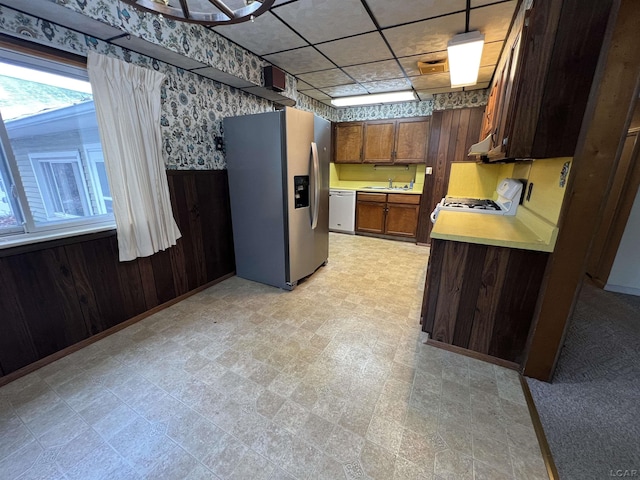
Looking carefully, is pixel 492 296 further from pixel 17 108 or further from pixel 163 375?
pixel 17 108

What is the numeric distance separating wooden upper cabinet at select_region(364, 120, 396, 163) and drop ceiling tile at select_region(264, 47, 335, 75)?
1976mm

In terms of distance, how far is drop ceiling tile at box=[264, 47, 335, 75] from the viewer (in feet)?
8.59

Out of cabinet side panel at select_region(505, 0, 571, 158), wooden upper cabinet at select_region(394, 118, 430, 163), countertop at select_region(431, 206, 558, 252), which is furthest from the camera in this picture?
wooden upper cabinet at select_region(394, 118, 430, 163)

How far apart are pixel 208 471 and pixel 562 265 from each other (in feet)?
Result: 6.85

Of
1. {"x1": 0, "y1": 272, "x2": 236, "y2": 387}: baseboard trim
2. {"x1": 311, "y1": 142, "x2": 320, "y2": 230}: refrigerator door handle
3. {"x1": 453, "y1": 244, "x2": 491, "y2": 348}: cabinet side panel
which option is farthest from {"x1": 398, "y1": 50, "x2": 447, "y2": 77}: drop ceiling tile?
{"x1": 0, "y1": 272, "x2": 236, "y2": 387}: baseboard trim

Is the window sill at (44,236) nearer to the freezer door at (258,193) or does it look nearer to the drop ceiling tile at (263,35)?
the freezer door at (258,193)

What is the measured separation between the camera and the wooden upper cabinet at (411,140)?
4.39 meters

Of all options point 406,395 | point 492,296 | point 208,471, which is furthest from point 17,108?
point 492,296

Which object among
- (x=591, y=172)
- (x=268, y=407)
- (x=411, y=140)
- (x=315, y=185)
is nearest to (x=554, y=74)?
(x=591, y=172)

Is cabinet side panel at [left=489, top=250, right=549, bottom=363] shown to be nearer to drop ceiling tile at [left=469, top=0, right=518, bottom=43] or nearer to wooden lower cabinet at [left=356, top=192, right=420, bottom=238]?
drop ceiling tile at [left=469, top=0, right=518, bottom=43]

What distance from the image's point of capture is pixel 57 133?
179 cm

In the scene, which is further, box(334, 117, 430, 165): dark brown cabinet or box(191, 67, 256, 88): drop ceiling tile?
box(334, 117, 430, 165): dark brown cabinet

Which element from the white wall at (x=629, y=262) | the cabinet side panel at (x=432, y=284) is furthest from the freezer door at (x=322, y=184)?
the white wall at (x=629, y=262)

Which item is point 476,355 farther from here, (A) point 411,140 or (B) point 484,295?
(A) point 411,140
